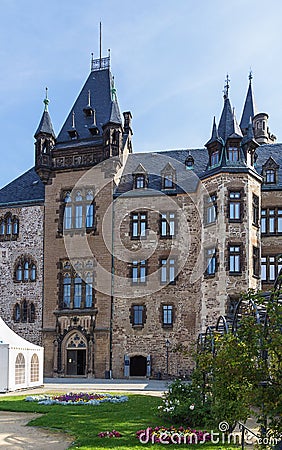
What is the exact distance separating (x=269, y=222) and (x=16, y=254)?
15.5m

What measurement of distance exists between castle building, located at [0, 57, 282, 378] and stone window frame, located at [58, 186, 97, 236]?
0.23 ft

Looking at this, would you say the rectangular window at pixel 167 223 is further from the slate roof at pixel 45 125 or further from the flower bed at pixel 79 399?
the flower bed at pixel 79 399

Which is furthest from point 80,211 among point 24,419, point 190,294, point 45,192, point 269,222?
point 24,419

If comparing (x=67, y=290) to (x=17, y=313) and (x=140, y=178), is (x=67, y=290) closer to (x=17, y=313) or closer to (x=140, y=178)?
(x=17, y=313)

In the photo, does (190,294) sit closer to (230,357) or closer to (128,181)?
(128,181)

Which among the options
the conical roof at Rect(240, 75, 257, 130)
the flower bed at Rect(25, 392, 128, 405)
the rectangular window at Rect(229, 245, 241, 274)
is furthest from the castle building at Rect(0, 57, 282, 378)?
the flower bed at Rect(25, 392, 128, 405)

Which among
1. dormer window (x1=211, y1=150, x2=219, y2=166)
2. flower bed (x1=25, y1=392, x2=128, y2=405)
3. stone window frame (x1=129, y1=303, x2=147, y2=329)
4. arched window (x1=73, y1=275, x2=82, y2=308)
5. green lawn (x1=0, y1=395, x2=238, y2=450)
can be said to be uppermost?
dormer window (x1=211, y1=150, x2=219, y2=166)

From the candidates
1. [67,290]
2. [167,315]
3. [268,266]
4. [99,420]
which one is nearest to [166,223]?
[167,315]

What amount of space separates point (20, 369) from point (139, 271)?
11.0m

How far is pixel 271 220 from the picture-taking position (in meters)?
35.2

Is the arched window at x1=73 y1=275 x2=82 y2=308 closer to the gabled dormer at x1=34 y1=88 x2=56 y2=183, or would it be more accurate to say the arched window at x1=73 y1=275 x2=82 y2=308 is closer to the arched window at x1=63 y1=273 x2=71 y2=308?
the arched window at x1=63 y1=273 x2=71 y2=308

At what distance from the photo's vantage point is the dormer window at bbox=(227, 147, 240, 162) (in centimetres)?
3322

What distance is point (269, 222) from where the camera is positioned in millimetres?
35250

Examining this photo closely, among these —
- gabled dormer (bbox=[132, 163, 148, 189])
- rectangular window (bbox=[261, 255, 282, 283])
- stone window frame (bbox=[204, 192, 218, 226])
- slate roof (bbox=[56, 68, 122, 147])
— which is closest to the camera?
stone window frame (bbox=[204, 192, 218, 226])
